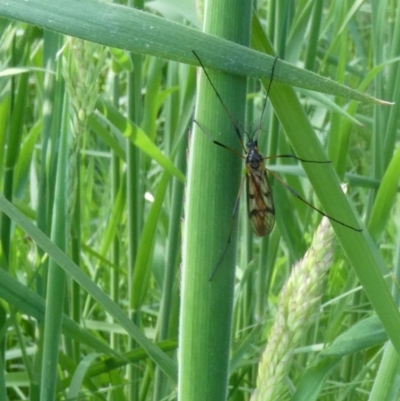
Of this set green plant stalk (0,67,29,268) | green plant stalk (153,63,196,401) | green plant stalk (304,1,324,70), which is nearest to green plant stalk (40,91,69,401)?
green plant stalk (0,67,29,268)

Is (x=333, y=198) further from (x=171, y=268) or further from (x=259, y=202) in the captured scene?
(x=171, y=268)

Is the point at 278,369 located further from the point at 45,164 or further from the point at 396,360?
the point at 45,164

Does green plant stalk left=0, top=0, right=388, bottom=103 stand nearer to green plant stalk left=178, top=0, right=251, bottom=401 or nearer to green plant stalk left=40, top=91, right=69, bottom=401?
green plant stalk left=178, top=0, right=251, bottom=401

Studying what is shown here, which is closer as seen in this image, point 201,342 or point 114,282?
point 201,342

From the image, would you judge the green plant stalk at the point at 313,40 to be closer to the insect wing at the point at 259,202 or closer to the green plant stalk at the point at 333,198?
the insect wing at the point at 259,202

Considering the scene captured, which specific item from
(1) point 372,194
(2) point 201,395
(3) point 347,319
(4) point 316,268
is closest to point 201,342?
(2) point 201,395

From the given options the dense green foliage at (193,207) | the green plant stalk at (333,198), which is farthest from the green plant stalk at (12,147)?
the green plant stalk at (333,198)

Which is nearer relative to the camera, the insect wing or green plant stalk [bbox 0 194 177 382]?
green plant stalk [bbox 0 194 177 382]
